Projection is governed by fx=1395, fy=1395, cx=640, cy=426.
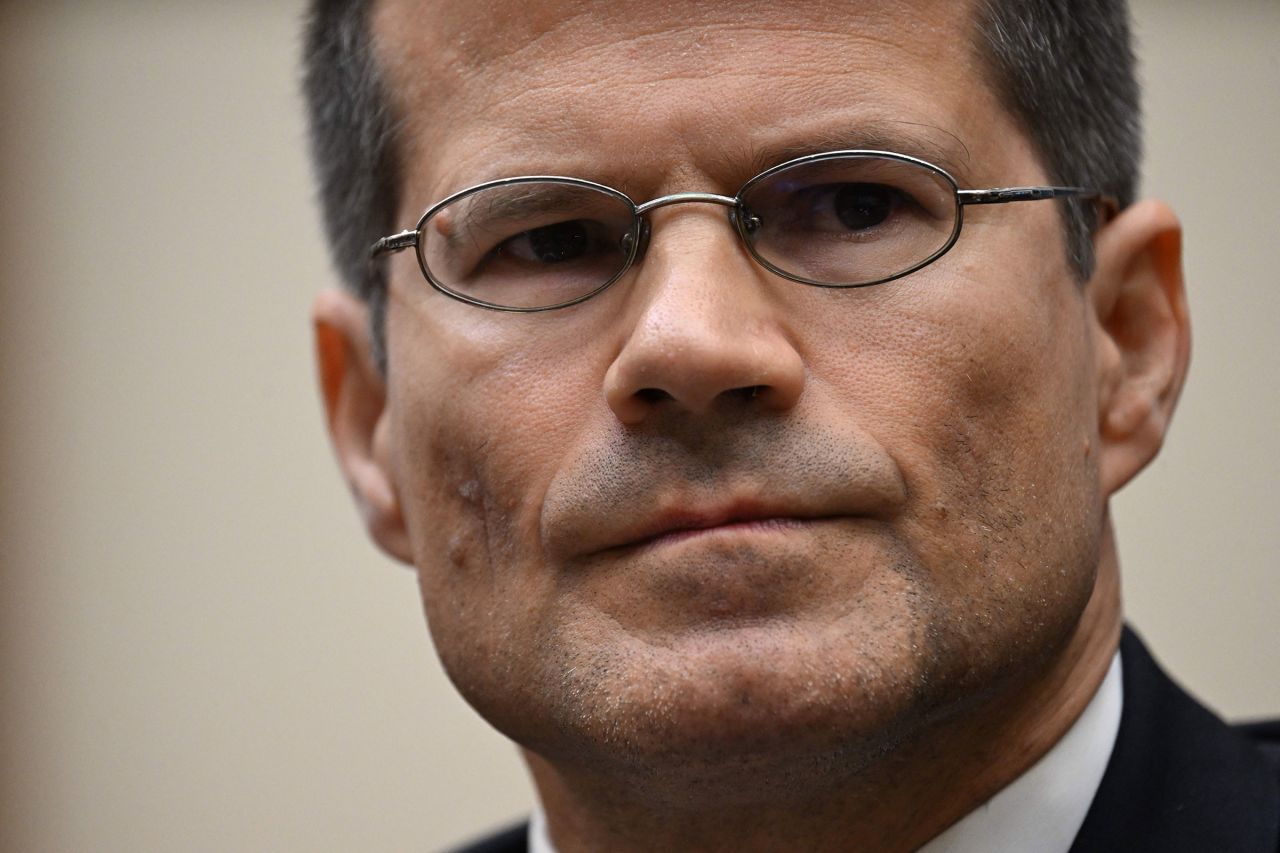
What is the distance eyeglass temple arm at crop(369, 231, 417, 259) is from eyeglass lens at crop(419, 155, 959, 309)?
0.46 feet

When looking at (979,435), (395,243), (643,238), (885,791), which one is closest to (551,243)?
(643,238)

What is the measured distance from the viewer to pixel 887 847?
190 centimetres

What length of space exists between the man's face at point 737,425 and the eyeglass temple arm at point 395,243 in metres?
0.07

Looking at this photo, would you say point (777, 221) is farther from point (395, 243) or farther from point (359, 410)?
point (359, 410)

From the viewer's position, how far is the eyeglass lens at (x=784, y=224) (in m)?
1.83

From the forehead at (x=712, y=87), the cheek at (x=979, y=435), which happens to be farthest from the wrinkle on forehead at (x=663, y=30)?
the cheek at (x=979, y=435)

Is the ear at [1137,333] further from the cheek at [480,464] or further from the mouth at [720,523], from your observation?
the cheek at [480,464]

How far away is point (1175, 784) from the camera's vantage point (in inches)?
77.5

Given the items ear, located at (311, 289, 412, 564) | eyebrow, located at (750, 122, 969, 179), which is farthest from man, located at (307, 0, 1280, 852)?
ear, located at (311, 289, 412, 564)

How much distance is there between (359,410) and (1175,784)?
4.80 feet

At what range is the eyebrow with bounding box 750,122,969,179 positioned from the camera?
5.98 feet

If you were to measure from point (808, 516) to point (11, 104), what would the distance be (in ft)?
11.9

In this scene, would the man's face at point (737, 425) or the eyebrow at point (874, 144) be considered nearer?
the man's face at point (737, 425)

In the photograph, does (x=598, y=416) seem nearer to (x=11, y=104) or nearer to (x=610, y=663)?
(x=610, y=663)
